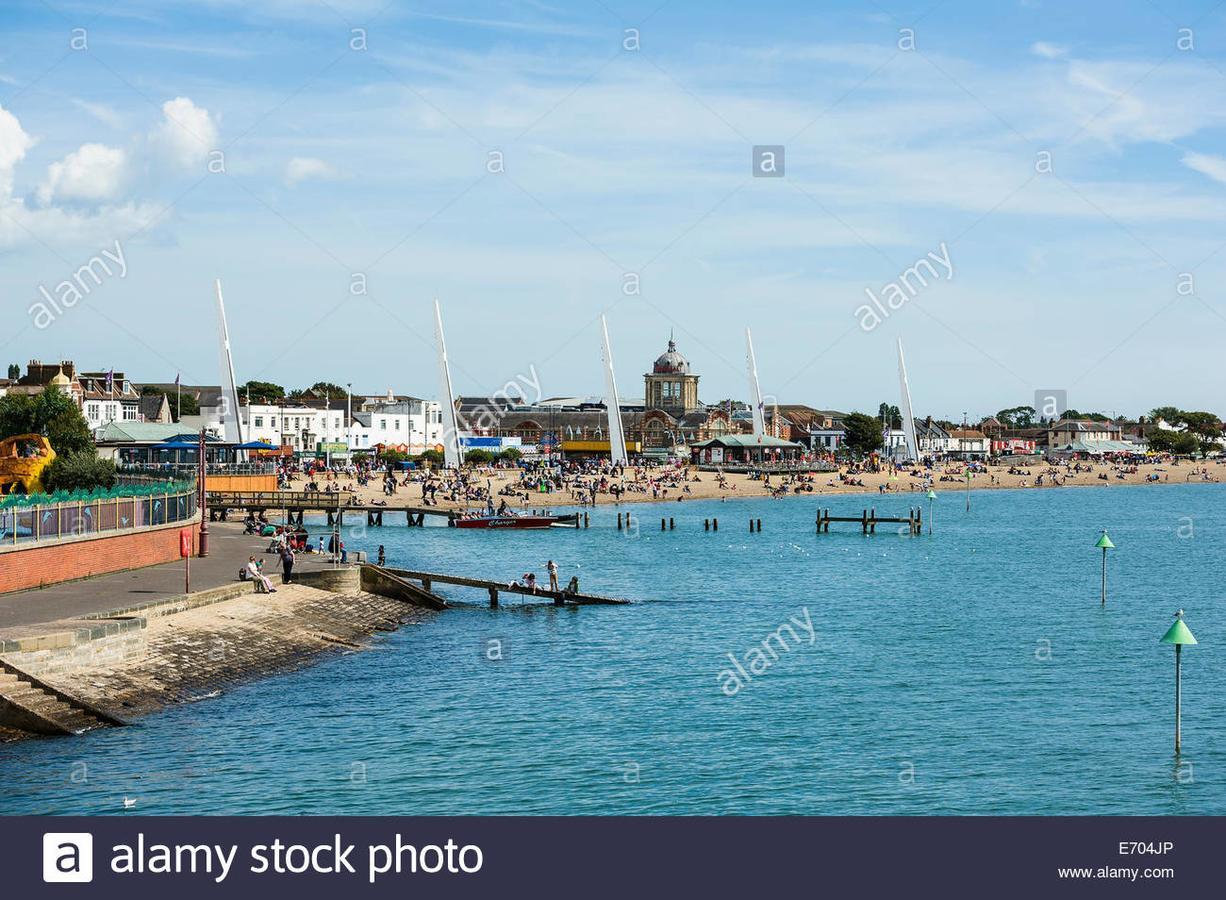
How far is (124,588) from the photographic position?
1633 inches

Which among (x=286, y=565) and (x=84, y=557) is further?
(x=286, y=565)

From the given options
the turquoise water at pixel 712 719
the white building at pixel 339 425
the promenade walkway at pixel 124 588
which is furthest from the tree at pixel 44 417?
the white building at pixel 339 425

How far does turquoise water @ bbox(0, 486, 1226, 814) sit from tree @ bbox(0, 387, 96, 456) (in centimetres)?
4544

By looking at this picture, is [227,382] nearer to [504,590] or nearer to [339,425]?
[504,590]

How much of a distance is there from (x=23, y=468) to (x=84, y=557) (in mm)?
20430

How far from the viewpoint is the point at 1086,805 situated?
26234mm

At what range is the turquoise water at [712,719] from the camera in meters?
26.6

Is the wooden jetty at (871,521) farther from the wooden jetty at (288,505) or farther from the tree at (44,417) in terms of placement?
the tree at (44,417)

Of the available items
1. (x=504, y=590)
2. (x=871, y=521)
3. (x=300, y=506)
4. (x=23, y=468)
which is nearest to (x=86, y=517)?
(x=504, y=590)

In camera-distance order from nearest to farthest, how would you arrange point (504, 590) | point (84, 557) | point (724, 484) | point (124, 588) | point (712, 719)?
point (712, 719)
point (124, 588)
point (84, 557)
point (504, 590)
point (724, 484)
